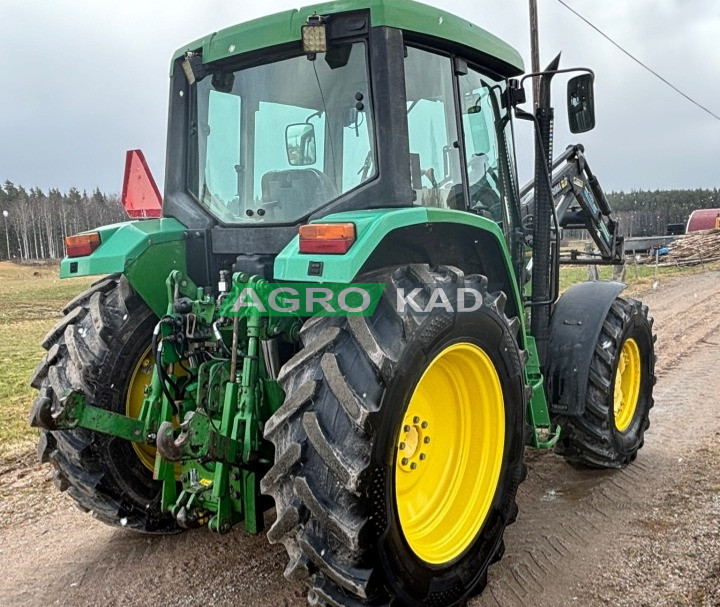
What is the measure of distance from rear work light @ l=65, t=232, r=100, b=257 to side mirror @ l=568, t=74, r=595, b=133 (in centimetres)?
287

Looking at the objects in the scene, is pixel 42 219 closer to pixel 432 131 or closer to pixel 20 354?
pixel 20 354

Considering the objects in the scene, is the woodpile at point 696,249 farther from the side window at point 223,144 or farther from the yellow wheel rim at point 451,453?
the side window at point 223,144

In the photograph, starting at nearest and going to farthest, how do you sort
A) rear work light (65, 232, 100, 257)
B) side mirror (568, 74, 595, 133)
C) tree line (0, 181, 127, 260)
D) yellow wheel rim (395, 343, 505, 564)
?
yellow wheel rim (395, 343, 505, 564)
rear work light (65, 232, 100, 257)
side mirror (568, 74, 595, 133)
tree line (0, 181, 127, 260)

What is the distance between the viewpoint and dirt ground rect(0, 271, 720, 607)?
297 cm

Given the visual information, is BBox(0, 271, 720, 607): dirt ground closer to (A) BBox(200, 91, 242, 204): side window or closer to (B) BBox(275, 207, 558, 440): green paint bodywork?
(B) BBox(275, 207, 558, 440): green paint bodywork

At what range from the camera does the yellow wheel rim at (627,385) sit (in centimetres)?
456

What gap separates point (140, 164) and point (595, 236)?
4.31m

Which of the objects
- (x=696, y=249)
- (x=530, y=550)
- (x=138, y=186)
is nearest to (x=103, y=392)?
(x=530, y=550)

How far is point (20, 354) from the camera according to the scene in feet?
31.4

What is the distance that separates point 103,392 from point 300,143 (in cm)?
159

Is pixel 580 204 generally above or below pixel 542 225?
above

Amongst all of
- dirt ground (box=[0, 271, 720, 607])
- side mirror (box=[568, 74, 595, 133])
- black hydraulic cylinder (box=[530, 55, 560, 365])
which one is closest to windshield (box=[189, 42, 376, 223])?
black hydraulic cylinder (box=[530, 55, 560, 365])

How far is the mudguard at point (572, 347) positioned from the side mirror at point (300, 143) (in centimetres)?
205

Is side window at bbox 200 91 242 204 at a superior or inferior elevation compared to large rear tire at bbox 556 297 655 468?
superior
